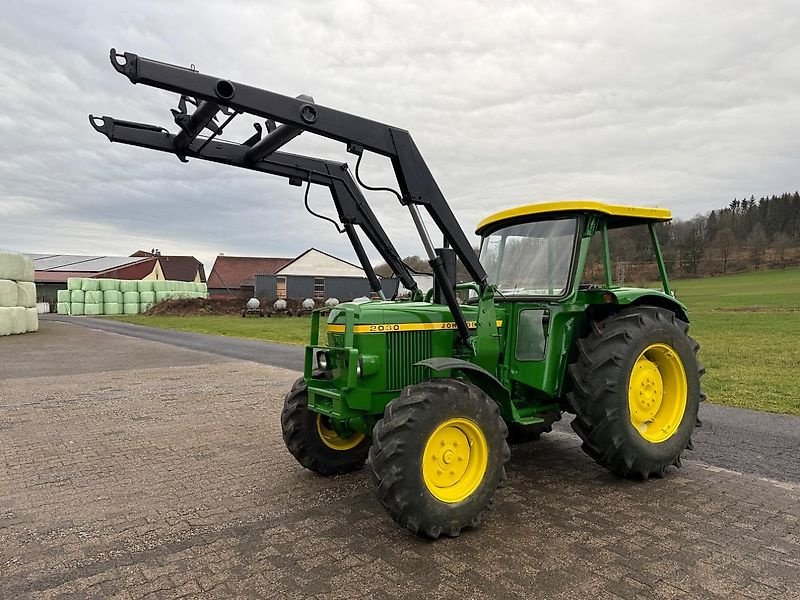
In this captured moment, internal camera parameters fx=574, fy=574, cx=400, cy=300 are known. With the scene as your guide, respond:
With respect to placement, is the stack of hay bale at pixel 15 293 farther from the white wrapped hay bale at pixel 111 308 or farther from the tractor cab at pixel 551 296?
the white wrapped hay bale at pixel 111 308

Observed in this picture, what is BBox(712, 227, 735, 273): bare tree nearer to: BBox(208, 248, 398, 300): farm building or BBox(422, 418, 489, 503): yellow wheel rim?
BBox(208, 248, 398, 300): farm building

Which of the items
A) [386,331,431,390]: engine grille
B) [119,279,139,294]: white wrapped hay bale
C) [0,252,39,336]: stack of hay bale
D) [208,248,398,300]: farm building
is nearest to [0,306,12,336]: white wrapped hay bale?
[0,252,39,336]: stack of hay bale

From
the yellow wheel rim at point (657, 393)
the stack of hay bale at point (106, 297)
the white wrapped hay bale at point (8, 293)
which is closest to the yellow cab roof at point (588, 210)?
the yellow wheel rim at point (657, 393)

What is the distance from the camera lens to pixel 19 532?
12.7 ft

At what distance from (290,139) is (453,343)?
2002mm

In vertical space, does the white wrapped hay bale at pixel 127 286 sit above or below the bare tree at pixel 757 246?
below

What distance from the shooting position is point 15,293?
20.9 m

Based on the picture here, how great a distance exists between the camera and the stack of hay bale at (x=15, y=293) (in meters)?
20.4

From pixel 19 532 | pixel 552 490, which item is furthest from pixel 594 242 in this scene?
pixel 19 532

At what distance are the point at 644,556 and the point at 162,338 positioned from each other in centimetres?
2022

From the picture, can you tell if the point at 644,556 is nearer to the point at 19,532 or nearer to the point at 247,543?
the point at 247,543

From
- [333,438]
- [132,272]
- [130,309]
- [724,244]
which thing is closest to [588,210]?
[333,438]

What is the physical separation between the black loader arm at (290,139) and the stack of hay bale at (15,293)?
19921mm

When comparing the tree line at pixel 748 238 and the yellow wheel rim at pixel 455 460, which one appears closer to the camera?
the yellow wheel rim at pixel 455 460
